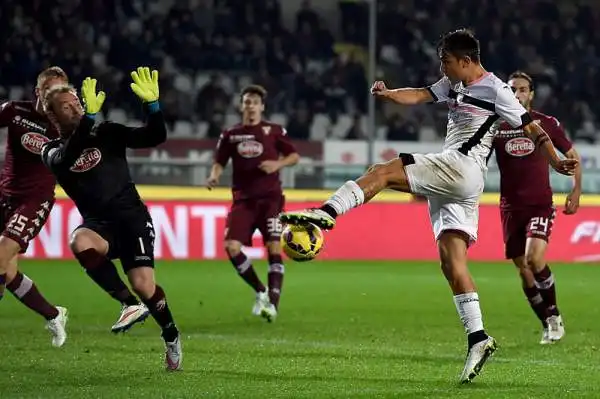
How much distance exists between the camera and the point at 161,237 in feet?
63.0

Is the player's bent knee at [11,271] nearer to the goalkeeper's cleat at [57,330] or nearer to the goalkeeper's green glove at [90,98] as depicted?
the goalkeeper's cleat at [57,330]

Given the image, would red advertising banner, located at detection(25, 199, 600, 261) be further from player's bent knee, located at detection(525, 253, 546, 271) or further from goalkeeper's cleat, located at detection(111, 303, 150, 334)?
goalkeeper's cleat, located at detection(111, 303, 150, 334)

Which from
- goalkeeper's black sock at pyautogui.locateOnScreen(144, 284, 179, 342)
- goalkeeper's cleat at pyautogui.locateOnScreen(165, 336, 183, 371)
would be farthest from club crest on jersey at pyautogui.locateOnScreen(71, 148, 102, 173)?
goalkeeper's cleat at pyautogui.locateOnScreen(165, 336, 183, 371)

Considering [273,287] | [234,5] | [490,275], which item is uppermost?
[234,5]

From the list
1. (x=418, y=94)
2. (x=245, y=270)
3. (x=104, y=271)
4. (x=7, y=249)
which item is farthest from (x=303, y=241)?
(x=245, y=270)

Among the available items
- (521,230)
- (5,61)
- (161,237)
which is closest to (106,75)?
(5,61)

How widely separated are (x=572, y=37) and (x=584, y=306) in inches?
538

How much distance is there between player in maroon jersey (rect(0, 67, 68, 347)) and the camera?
9.93 meters

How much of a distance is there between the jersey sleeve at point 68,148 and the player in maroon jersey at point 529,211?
402 centimetres

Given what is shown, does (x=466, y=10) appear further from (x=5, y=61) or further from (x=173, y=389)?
(x=173, y=389)

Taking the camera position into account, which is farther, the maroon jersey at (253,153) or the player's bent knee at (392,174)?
the maroon jersey at (253,153)

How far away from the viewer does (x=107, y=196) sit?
8.30 m

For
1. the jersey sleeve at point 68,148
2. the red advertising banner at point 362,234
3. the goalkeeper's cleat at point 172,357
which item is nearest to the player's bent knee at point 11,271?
the jersey sleeve at point 68,148

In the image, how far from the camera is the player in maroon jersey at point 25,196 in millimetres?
9930
